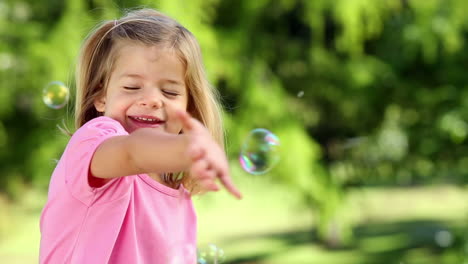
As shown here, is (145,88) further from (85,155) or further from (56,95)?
(56,95)

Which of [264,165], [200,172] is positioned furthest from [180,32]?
[264,165]

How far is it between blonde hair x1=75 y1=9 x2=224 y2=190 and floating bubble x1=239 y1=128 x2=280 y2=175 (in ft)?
2.72

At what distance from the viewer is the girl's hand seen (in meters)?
1.03

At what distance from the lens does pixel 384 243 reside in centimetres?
1086

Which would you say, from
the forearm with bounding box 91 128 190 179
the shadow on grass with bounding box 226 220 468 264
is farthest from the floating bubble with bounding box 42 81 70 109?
the shadow on grass with bounding box 226 220 468 264

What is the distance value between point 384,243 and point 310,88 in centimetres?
420

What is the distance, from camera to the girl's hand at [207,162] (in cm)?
103

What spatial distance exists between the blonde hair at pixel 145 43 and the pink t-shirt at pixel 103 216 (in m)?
0.21

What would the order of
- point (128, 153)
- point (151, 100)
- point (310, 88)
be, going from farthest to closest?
point (310, 88)
point (151, 100)
point (128, 153)

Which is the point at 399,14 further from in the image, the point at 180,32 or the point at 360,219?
the point at 360,219

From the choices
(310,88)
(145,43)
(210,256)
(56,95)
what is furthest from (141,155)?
(310,88)

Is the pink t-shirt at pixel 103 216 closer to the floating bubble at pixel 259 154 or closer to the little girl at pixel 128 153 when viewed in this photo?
the little girl at pixel 128 153

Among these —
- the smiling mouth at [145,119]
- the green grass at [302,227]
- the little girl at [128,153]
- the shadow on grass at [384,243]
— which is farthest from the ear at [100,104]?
the shadow on grass at [384,243]

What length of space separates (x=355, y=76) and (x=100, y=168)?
19.4 ft
